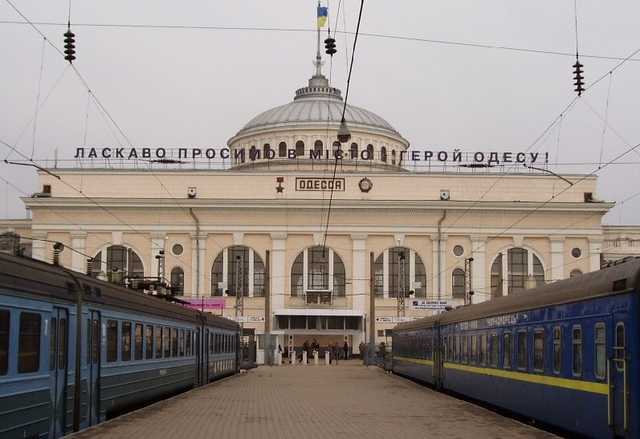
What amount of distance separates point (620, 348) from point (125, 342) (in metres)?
11.6

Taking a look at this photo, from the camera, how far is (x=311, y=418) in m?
23.0

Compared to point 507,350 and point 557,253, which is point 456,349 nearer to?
point 507,350

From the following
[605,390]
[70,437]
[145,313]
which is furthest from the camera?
[145,313]

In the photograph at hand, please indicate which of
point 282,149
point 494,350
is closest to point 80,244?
point 282,149

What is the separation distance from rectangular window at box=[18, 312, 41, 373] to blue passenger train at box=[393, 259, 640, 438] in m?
8.56

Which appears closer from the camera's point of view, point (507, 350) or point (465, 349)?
point (507, 350)

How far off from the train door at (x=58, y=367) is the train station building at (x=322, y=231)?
73.4m

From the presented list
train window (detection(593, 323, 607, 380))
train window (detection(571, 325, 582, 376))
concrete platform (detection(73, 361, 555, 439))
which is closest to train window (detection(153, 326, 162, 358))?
concrete platform (detection(73, 361, 555, 439))

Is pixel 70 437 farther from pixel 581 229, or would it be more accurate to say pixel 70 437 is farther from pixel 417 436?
pixel 581 229

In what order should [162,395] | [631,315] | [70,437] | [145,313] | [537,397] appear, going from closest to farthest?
1. [631,315]
2. [70,437]
3. [537,397]
4. [145,313]
5. [162,395]

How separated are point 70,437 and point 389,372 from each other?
135ft

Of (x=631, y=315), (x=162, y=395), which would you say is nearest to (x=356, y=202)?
(x=162, y=395)

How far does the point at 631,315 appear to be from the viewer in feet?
48.9

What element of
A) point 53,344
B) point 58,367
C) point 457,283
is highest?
point 457,283
